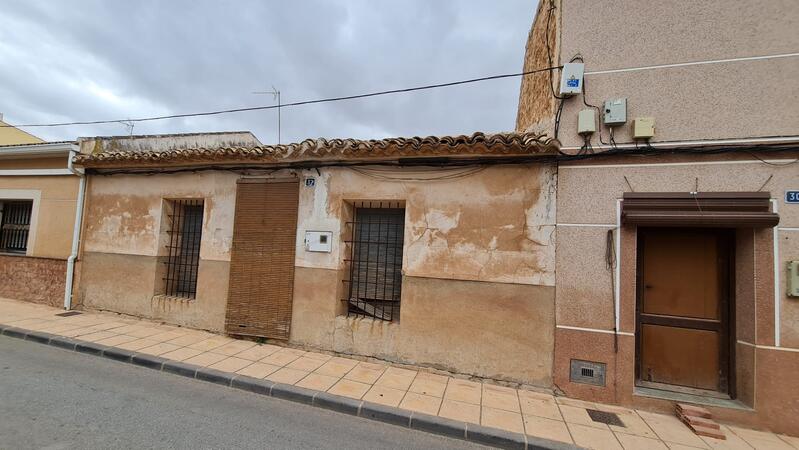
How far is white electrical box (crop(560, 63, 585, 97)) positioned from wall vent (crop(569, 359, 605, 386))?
3.45 metres

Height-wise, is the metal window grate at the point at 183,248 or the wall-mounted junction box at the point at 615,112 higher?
the wall-mounted junction box at the point at 615,112

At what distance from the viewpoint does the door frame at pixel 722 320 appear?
390 cm

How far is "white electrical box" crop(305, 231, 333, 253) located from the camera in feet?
16.9

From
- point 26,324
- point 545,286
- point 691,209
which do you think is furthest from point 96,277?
point 691,209

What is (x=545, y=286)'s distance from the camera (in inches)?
166

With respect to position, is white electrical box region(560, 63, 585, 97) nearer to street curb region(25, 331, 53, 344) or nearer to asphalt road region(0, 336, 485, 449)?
asphalt road region(0, 336, 485, 449)

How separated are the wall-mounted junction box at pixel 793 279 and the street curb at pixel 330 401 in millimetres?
2997

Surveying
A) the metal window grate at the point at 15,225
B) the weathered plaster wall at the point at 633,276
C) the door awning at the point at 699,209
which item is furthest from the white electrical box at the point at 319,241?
the metal window grate at the point at 15,225

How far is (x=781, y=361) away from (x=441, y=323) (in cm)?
370

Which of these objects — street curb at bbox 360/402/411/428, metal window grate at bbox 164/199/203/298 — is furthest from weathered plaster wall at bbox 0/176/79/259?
street curb at bbox 360/402/411/428

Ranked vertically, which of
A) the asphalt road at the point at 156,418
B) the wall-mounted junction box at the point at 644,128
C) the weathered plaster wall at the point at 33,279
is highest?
the wall-mounted junction box at the point at 644,128

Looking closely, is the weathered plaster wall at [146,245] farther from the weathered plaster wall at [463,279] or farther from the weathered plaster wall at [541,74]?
the weathered plaster wall at [541,74]

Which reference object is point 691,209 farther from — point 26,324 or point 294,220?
point 26,324

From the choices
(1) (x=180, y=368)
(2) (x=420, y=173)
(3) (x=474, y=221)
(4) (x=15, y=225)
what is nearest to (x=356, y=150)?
(2) (x=420, y=173)
